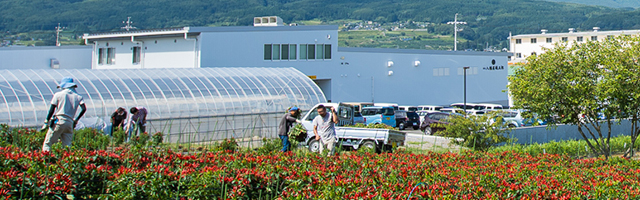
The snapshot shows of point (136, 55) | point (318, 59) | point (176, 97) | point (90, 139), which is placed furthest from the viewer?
point (136, 55)

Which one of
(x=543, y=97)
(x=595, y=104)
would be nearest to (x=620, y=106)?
(x=595, y=104)

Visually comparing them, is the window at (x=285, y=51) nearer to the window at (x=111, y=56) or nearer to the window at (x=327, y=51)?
the window at (x=327, y=51)

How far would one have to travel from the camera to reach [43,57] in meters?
40.8

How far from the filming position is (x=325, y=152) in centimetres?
1109

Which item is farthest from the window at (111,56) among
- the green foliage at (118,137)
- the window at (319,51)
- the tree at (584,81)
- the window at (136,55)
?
the tree at (584,81)

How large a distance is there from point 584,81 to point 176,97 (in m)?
13.4

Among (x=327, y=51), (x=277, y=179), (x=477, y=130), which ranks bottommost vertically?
(x=277, y=179)

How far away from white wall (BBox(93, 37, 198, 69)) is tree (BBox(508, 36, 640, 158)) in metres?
22.3

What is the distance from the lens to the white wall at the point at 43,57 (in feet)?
128

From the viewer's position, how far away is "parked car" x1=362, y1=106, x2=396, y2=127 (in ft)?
103

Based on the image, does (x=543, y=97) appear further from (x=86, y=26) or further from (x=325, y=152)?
(x=86, y=26)

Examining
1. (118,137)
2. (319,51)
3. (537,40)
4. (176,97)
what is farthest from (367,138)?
(537,40)

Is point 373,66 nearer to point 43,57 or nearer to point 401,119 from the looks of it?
point 401,119

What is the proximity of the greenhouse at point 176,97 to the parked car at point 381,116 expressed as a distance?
5.66m
